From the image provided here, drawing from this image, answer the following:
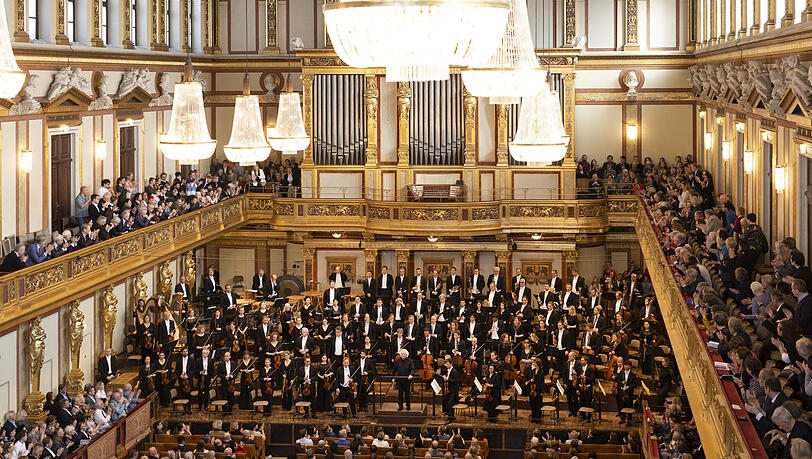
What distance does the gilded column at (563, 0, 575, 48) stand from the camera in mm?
32875

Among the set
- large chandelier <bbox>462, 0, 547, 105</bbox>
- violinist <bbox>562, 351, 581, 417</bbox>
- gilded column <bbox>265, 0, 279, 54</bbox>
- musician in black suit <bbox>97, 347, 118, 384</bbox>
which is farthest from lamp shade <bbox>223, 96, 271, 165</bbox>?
gilded column <bbox>265, 0, 279, 54</bbox>

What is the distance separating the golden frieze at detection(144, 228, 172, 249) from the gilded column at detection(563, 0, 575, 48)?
14058 millimetres

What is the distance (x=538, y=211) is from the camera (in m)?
30.2

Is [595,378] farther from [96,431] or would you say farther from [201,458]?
[96,431]

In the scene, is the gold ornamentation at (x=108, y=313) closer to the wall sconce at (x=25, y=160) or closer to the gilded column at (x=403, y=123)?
the wall sconce at (x=25, y=160)

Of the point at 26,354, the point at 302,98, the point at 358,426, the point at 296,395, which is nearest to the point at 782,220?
the point at 358,426

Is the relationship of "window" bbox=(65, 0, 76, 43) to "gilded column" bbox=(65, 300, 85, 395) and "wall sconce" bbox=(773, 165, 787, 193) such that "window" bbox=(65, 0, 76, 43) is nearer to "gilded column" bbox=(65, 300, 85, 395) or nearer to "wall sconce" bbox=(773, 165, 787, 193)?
"gilded column" bbox=(65, 300, 85, 395)

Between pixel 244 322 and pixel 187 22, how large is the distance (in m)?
11.0

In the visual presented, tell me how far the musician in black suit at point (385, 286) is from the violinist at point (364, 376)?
4.69m

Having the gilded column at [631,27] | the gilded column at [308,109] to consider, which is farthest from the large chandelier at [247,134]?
the gilded column at [631,27]

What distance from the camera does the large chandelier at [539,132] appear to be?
549 inches

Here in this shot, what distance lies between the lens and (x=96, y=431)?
2033 centimetres

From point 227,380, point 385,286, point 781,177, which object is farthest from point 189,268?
point 781,177

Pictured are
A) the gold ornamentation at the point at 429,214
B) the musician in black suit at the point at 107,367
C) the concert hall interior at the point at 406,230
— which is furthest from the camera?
the gold ornamentation at the point at 429,214
